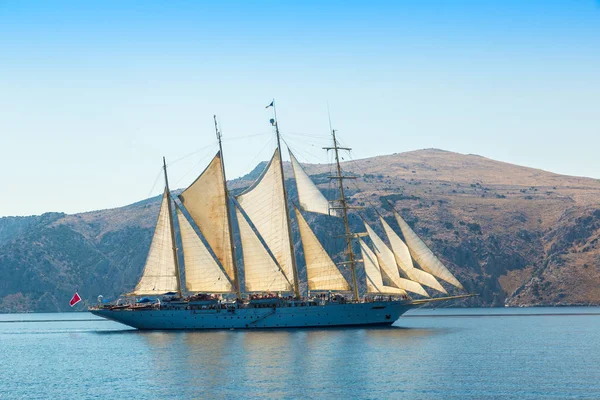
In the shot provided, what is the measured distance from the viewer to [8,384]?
67250mm

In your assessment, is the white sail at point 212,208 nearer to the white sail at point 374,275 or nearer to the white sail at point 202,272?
the white sail at point 202,272

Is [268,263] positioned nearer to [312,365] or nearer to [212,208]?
[212,208]

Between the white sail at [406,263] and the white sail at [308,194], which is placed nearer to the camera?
the white sail at [406,263]

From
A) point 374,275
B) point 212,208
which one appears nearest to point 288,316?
point 374,275

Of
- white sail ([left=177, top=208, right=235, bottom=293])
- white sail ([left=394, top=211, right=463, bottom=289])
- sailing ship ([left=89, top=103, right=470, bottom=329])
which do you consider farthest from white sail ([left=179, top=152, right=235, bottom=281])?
white sail ([left=394, top=211, right=463, bottom=289])

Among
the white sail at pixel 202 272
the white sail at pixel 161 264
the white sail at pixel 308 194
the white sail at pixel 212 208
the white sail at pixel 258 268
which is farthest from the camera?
the white sail at pixel 161 264

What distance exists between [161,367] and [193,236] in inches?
1413

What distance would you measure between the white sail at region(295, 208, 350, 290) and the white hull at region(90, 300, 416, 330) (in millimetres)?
2994

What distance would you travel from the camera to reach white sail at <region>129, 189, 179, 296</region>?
111m

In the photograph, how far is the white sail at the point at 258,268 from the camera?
344 feet

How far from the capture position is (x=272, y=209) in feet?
348

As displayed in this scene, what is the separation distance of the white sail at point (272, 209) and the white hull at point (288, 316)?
16.9 ft

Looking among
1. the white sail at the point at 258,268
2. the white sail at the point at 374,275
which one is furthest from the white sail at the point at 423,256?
the white sail at the point at 258,268

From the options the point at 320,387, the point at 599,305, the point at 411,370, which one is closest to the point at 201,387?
the point at 320,387
